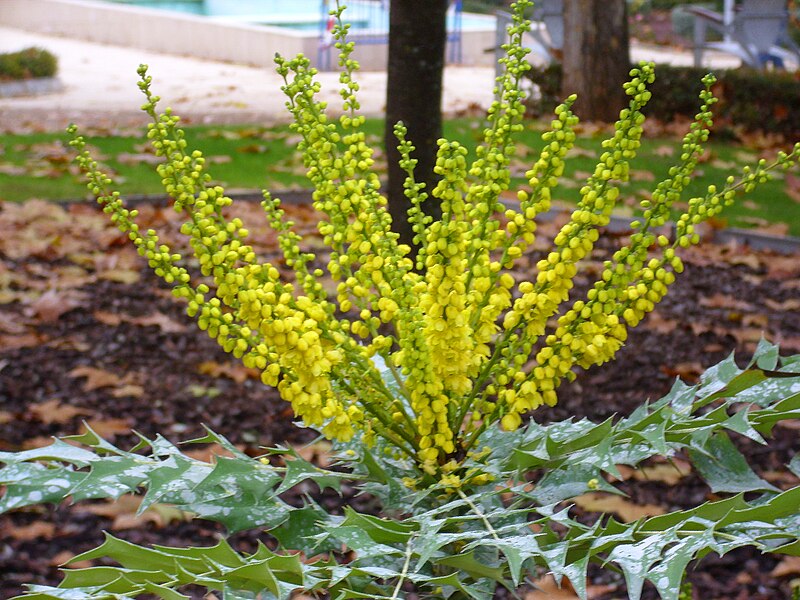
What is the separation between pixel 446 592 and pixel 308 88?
0.77 meters

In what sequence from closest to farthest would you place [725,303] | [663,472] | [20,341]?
[663,472] → [20,341] → [725,303]

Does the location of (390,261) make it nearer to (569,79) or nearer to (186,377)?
(186,377)

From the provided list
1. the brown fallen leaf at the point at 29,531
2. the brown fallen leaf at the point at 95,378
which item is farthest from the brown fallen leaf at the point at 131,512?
the brown fallen leaf at the point at 95,378

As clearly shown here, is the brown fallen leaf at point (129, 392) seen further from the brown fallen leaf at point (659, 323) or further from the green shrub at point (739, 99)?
the green shrub at point (739, 99)

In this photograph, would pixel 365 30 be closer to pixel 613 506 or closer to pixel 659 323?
pixel 659 323

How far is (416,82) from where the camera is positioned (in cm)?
397

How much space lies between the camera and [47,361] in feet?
14.8

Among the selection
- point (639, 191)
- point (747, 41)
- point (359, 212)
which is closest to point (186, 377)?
point (359, 212)

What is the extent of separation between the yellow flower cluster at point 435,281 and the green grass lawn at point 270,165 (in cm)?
535

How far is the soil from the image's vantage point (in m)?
3.25

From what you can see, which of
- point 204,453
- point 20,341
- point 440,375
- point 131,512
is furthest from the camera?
point 20,341

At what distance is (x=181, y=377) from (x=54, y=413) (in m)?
0.67

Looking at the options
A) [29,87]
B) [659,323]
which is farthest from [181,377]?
[29,87]

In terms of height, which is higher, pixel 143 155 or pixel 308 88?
pixel 308 88
